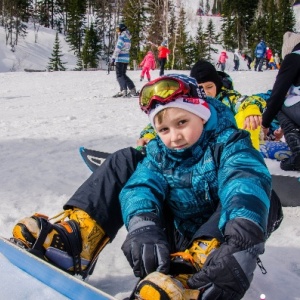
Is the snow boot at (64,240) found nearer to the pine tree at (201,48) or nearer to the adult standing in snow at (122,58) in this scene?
the adult standing in snow at (122,58)

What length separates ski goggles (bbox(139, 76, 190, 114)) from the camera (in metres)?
1.78

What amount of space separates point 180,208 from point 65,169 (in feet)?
7.07

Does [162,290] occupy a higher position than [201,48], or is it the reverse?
[201,48]

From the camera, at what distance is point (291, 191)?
2.86 metres

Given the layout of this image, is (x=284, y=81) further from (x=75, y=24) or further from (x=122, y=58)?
(x=75, y=24)

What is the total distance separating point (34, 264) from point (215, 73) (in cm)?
225

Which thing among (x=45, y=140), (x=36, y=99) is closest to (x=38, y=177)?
(x=45, y=140)

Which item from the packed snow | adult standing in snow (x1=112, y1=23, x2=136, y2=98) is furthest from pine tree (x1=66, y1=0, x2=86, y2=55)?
adult standing in snow (x1=112, y1=23, x2=136, y2=98)

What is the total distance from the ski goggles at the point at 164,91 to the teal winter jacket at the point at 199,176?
0.59 ft

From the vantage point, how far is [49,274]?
152cm

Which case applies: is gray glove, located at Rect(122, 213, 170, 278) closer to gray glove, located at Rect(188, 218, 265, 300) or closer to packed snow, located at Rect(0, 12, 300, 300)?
gray glove, located at Rect(188, 218, 265, 300)

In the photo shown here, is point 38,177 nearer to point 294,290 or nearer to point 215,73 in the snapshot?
point 215,73

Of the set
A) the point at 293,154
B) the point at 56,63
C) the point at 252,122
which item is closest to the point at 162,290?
the point at 252,122

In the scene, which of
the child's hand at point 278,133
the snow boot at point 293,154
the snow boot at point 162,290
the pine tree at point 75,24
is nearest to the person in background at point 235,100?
the snow boot at point 293,154
